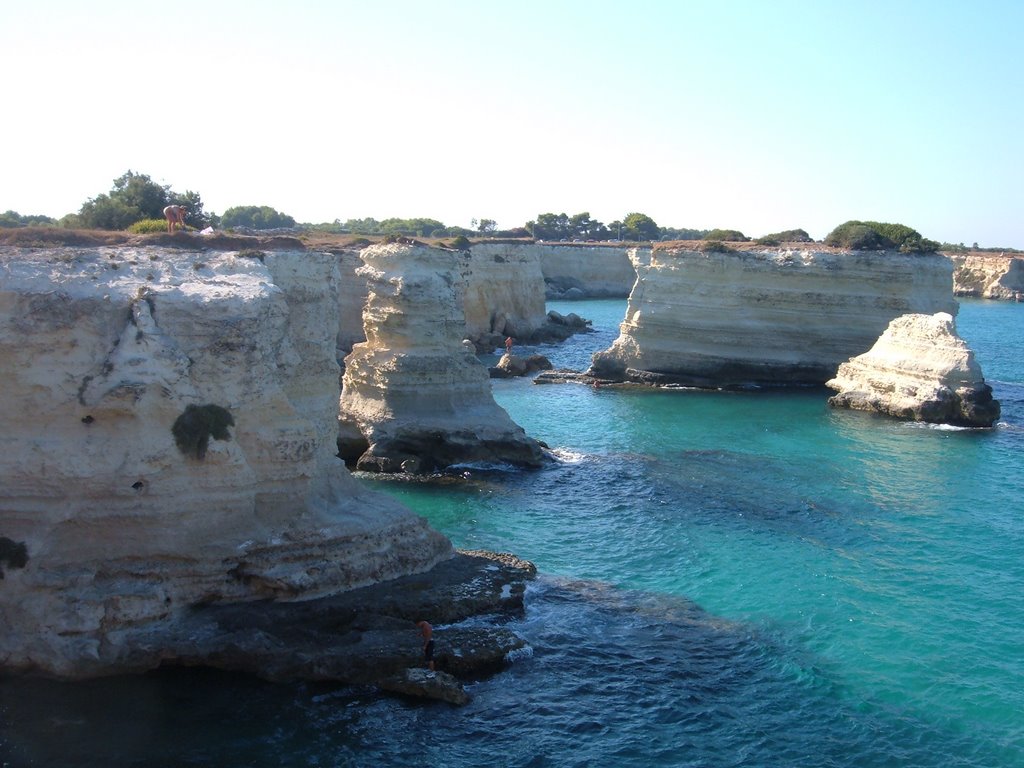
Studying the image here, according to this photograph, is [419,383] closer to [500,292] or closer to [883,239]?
[883,239]

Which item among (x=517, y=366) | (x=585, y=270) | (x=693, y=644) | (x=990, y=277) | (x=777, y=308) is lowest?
(x=693, y=644)

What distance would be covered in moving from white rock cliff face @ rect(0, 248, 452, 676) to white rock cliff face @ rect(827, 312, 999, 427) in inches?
1005

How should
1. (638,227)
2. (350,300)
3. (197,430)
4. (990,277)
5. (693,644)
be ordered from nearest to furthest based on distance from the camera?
(197,430) < (693,644) < (350,300) < (990,277) < (638,227)

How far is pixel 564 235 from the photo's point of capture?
405ft

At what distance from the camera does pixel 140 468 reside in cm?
1466

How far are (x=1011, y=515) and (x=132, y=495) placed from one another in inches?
811

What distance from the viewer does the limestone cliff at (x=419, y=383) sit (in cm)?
2736

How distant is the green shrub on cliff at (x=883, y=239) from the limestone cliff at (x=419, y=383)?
23.4 meters

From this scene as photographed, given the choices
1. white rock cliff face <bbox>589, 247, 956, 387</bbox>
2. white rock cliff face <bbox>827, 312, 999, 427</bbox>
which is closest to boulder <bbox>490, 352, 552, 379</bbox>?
white rock cliff face <bbox>589, 247, 956, 387</bbox>

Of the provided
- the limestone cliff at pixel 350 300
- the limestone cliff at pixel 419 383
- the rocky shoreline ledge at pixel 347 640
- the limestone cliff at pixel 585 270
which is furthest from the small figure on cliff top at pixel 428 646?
the limestone cliff at pixel 585 270

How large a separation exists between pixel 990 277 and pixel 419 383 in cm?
10447

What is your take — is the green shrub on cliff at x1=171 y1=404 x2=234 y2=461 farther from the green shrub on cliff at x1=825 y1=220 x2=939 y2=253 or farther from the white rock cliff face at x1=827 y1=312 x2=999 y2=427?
the green shrub on cliff at x1=825 y1=220 x2=939 y2=253

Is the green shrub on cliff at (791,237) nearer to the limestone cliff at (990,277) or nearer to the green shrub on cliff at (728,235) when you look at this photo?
the green shrub on cliff at (728,235)

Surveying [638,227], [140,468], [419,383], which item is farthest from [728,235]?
[638,227]
